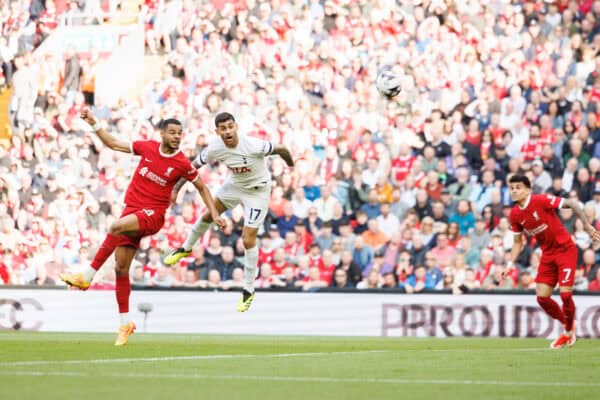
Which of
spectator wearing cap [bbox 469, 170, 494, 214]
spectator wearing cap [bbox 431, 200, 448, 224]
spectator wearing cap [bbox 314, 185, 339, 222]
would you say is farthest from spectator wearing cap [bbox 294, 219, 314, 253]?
spectator wearing cap [bbox 469, 170, 494, 214]

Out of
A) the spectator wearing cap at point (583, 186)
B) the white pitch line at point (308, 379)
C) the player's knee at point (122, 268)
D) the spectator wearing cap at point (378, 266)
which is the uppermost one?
the spectator wearing cap at point (583, 186)

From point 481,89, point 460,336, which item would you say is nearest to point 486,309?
point 460,336

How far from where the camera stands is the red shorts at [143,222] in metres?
13.9

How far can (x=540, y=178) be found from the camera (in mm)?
20297

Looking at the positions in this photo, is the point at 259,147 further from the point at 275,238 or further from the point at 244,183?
the point at 275,238

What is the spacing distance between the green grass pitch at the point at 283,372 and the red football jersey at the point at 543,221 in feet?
5.27

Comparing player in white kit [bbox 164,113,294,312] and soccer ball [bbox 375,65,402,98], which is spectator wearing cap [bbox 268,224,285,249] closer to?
player in white kit [bbox 164,113,294,312]

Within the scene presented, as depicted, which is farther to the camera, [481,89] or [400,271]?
[481,89]

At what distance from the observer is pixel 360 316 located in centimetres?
1950

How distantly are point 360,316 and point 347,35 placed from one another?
6.43m

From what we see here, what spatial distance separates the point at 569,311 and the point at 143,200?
17.9ft

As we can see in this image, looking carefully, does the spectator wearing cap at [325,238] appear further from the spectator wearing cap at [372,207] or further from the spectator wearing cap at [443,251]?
the spectator wearing cap at [443,251]

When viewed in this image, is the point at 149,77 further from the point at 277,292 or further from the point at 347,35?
the point at 277,292

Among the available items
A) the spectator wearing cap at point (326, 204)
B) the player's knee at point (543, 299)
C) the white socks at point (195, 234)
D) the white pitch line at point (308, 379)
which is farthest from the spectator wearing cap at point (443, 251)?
the white pitch line at point (308, 379)
